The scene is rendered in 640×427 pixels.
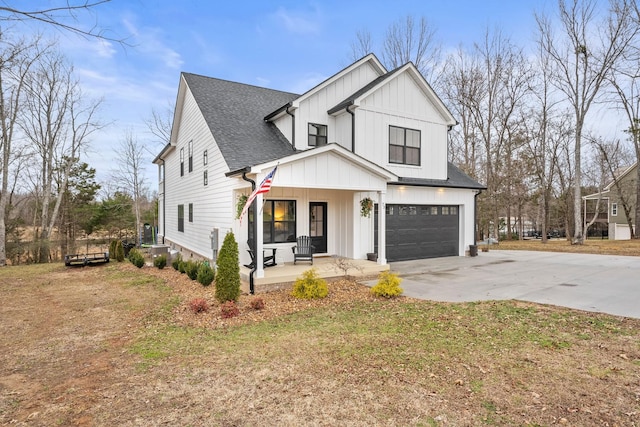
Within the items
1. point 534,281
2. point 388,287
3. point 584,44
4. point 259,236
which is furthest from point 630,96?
point 259,236

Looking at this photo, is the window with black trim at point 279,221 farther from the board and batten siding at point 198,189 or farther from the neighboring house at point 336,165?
the board and batten siding at point 198,189

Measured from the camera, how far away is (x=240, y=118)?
1189 centimetres

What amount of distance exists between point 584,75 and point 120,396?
25.3 m

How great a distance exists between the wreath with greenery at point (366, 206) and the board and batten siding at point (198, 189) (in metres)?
4.19

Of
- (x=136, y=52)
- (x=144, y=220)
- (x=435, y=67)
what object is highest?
(x=435, y=67)

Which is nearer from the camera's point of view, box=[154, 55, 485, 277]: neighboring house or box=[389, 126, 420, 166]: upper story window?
box=[154, 55, 485, 277]: neighboring house

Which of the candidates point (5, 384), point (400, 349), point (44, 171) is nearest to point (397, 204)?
point (400, 349)

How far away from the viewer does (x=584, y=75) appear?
19.1m

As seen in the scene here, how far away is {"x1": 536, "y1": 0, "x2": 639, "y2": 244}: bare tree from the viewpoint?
1800 cm

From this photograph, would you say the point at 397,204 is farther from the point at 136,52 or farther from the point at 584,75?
the point at 584,75

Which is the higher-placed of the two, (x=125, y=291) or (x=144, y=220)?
(x=144, y=220)

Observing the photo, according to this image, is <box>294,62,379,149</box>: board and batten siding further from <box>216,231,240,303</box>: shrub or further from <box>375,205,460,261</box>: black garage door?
<box>216,231,240,303</box>: shrub

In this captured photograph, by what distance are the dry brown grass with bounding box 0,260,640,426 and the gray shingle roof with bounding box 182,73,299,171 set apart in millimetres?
4784

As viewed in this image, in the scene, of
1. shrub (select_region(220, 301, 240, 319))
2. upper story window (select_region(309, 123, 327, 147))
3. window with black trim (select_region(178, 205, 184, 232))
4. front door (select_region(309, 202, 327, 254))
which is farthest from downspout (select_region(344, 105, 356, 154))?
window with black trim (select_region(178, 205, 184, 232))
